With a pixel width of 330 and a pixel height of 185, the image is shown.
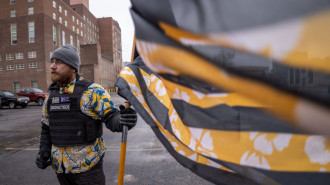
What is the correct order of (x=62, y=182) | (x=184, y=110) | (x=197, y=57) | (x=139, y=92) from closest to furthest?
(x=197, y=57) → (x=184, y=110) → (x=139, y=92) → (x=62, y=182)

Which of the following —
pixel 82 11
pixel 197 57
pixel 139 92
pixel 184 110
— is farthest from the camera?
pixel 82 11

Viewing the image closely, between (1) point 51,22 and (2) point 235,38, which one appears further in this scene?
(1) point 51,22

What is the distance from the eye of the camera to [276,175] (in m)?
0.83

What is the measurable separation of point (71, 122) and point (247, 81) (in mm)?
1882

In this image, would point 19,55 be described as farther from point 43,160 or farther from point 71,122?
point 71,122

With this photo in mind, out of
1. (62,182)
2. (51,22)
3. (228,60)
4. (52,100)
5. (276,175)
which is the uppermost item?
(51,22)

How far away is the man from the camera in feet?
7.06

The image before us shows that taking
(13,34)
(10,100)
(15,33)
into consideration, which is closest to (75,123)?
(10,100)

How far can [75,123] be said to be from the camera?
2186 mm

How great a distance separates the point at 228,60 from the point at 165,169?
374 cm

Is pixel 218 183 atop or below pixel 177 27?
below

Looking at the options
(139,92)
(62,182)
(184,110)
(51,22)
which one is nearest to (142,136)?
(62,182)

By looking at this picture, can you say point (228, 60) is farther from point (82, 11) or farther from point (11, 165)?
point (82, 11)

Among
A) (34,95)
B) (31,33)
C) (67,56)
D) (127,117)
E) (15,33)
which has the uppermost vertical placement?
(15,33)
